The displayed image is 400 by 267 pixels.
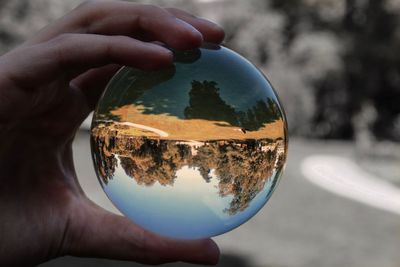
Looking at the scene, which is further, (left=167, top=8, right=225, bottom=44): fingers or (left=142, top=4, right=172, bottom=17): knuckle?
(left=167, top=8, right=225, bottom=44): fingers

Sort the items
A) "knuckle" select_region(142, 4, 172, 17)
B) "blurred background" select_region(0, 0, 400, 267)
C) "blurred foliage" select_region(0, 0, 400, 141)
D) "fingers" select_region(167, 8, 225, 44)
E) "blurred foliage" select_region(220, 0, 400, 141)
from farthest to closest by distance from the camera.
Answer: "blurred foliage" select_region(220, 0, 400, 141)
"blurred foliage" select_region(0, 0, 400, 141)
"blurred background" select_region(0, 0, 400, 267)
"fingers" select_region(167, 8, 225, 44)
"knuckle" select_region(142, 4, 172, 17)

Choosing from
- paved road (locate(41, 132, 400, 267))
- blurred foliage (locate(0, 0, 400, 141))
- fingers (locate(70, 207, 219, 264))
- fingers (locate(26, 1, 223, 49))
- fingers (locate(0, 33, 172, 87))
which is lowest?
paved road (locate(41, 132, 400, 267))

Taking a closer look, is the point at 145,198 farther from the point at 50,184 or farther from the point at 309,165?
the point at 309,165

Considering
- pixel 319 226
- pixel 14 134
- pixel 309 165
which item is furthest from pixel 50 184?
pixel 309 165

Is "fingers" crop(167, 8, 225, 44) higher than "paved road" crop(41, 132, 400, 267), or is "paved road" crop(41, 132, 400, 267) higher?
"fingers" crop(167, 8, 225, 44)

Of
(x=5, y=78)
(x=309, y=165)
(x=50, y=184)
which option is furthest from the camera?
(x=309, y=165)

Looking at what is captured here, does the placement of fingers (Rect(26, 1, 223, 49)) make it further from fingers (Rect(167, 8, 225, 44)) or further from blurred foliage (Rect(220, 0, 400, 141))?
blurred foliage (Rect(220, 0, 400, 141))

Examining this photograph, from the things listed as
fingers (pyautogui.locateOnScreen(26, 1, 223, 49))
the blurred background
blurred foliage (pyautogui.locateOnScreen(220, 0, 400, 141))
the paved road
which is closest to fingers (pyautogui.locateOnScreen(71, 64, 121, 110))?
fingers (pyautogui.locateOnScreen(26, 1, 223, 49))

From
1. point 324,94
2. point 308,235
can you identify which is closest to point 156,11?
point 308,235
